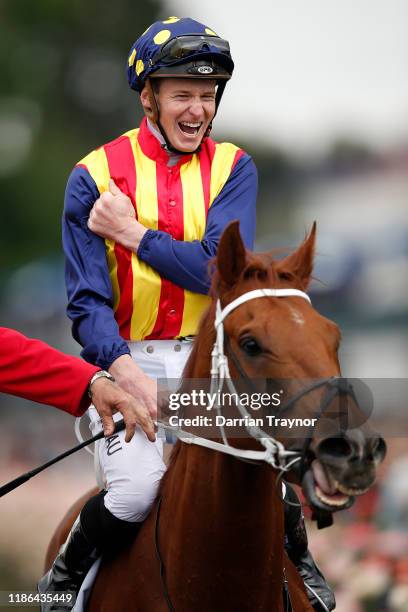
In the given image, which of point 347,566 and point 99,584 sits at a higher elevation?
point 99,584

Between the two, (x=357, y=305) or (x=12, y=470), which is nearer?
(x=12, y=470)

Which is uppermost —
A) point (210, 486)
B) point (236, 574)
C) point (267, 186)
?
point (210, 486)

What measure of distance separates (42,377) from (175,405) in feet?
1.72

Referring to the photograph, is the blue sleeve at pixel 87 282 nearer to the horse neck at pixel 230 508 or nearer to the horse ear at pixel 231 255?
the horse neck at pixel 230 508

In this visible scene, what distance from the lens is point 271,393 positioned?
3.88 metres

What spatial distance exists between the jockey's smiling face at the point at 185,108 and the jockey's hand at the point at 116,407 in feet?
4.40

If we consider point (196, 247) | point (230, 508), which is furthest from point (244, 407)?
point (196, 247)

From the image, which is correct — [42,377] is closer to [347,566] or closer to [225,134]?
[347,566]

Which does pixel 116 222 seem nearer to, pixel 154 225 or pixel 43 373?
pixel 154 225

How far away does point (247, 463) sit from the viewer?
4.11 m

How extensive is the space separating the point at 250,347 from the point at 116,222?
1190mm

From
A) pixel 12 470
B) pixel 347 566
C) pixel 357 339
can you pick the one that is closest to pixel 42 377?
pixel 347 566

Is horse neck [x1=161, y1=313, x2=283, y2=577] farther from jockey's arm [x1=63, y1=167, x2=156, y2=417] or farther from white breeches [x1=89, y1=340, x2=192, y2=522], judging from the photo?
jockey's arm [x1=63, y1=167, x2=156, y2=417]

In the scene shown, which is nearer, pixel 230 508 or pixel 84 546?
pixel 230 508
